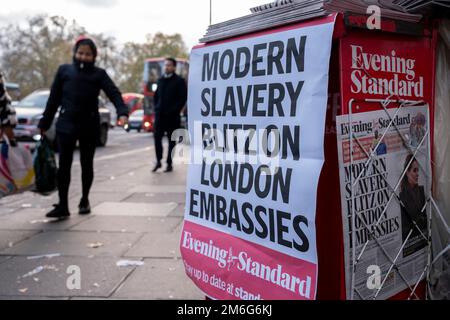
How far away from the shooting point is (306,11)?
2156 millimetres

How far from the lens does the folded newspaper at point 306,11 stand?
6.91 ft

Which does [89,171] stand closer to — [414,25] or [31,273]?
[31,273]

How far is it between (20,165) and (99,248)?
126 centimetres

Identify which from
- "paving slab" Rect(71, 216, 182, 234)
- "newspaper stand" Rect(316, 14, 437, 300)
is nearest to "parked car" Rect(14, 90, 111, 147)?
"paving slab" Rect(71, 216, 182, 234)

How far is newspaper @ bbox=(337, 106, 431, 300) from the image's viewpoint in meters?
2.17

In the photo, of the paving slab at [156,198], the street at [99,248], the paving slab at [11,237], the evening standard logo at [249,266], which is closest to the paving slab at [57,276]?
the street at [99,248]

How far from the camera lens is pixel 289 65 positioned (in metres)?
2.25

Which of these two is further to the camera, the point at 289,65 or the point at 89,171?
the point at 89,171

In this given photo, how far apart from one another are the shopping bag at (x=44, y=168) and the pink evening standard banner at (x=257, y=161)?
2817mm

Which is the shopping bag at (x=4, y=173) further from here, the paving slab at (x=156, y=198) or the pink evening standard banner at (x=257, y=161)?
the pink evening standard banner at (x=257, y=161)

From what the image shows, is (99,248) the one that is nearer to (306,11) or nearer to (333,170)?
(333,170)
